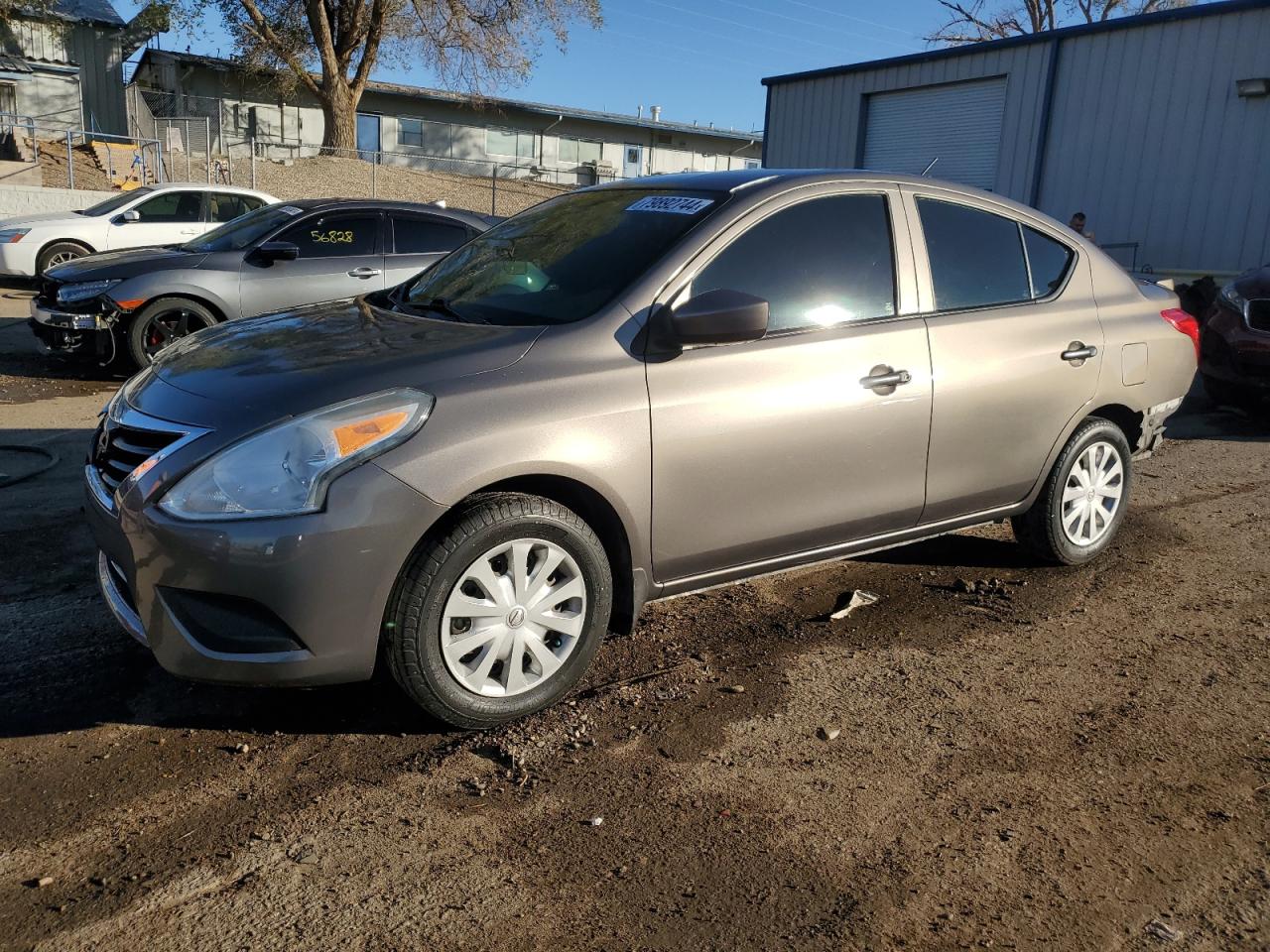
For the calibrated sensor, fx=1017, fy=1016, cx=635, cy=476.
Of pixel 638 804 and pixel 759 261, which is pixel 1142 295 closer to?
pixel 759 261

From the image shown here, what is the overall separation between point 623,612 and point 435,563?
779 millimetres

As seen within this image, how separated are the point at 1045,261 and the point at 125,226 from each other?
12.9m

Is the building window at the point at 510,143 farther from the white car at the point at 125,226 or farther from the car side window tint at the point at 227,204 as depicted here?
the white car at the point at 125,226

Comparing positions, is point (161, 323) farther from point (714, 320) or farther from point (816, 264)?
point (714, 320)

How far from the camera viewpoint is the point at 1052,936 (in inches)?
94.0

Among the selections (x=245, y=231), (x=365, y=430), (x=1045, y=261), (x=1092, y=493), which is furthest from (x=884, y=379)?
(x=245, y=231)

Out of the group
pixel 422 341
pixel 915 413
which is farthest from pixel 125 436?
pixel 915 413

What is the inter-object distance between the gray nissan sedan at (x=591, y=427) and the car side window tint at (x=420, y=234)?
478 centimetres

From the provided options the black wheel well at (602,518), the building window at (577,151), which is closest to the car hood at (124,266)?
the black wheel well at (602,518)

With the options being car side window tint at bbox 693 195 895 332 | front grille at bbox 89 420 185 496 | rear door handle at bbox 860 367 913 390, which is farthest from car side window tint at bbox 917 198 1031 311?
front grille at bbox 89 420 185 496

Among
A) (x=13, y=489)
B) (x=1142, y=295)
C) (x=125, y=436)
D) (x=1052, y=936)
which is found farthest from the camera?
(x=13, y=489)

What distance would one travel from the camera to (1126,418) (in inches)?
195

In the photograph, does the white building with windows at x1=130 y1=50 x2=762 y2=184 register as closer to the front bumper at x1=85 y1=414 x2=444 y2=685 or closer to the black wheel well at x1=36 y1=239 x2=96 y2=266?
the black wheel well at x1=36 y1=239 x2=96 y2=266

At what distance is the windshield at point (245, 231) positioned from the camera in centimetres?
879
